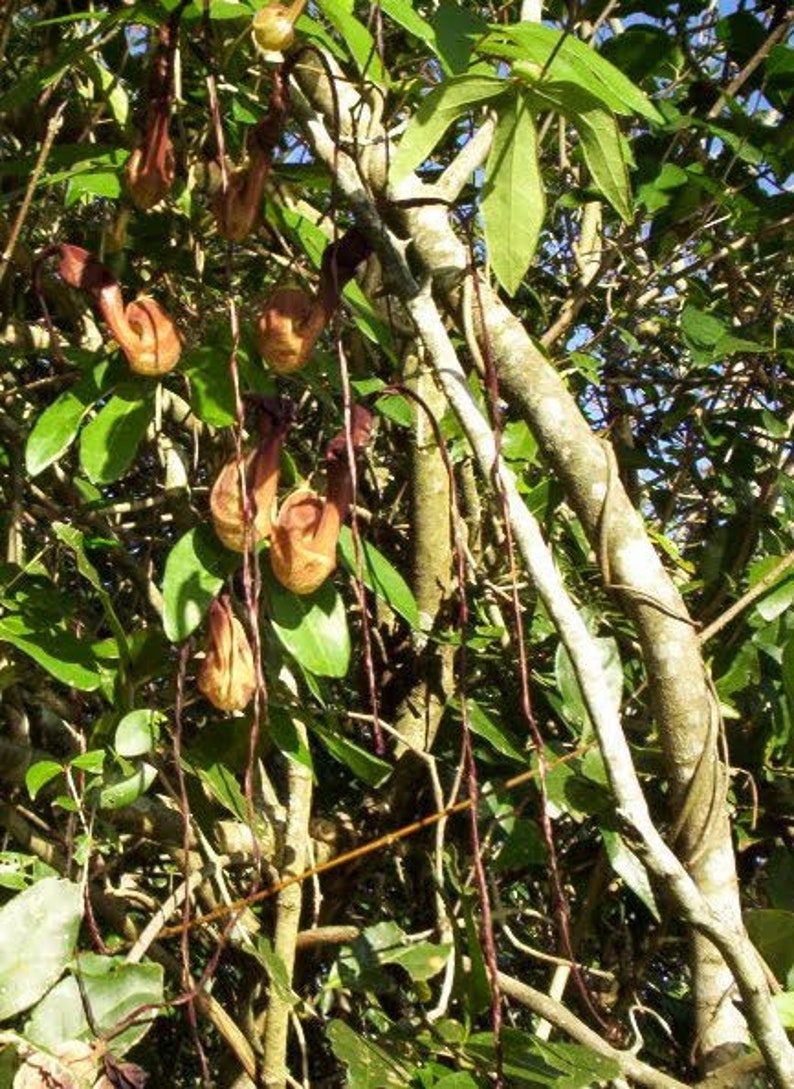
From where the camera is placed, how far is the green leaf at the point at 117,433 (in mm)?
Result: 947

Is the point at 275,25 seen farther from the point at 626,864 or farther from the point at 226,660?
the point at 626,864

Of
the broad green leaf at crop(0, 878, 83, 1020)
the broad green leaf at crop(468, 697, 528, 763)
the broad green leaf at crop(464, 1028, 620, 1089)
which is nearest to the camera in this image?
the broad green leaf at crop(0, 878, 83, 1020)

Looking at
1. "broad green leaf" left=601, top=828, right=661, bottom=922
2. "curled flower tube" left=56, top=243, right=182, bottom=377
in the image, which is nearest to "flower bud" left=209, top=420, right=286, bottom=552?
"curled flower tube" left=56, top=243, right=182, bottom=377

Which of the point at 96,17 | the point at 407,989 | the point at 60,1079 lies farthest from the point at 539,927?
the point at 96,17

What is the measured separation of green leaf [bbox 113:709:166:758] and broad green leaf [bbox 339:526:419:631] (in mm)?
179

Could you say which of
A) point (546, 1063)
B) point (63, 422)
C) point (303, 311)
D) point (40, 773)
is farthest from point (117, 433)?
point (546, 1063)

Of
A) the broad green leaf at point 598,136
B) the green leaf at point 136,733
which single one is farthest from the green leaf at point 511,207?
the green leaf at point 136,733

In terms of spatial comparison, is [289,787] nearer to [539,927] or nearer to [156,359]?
[156,359]

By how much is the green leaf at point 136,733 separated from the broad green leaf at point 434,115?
41 centimetres

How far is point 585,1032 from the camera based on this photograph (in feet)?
3.55

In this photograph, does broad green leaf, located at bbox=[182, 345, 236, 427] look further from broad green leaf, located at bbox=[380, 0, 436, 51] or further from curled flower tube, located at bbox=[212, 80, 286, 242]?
broad green leaf, located at bbox=[380, 0, 436, 51]

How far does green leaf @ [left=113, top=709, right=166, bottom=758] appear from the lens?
96 cm

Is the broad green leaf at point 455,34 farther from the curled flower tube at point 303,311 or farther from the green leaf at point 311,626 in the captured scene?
the green leaf at point 311,626

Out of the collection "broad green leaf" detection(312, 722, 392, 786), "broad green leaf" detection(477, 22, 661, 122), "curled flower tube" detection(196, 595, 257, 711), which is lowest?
"broad green leaf" detection(312, 722, 392, 786)
